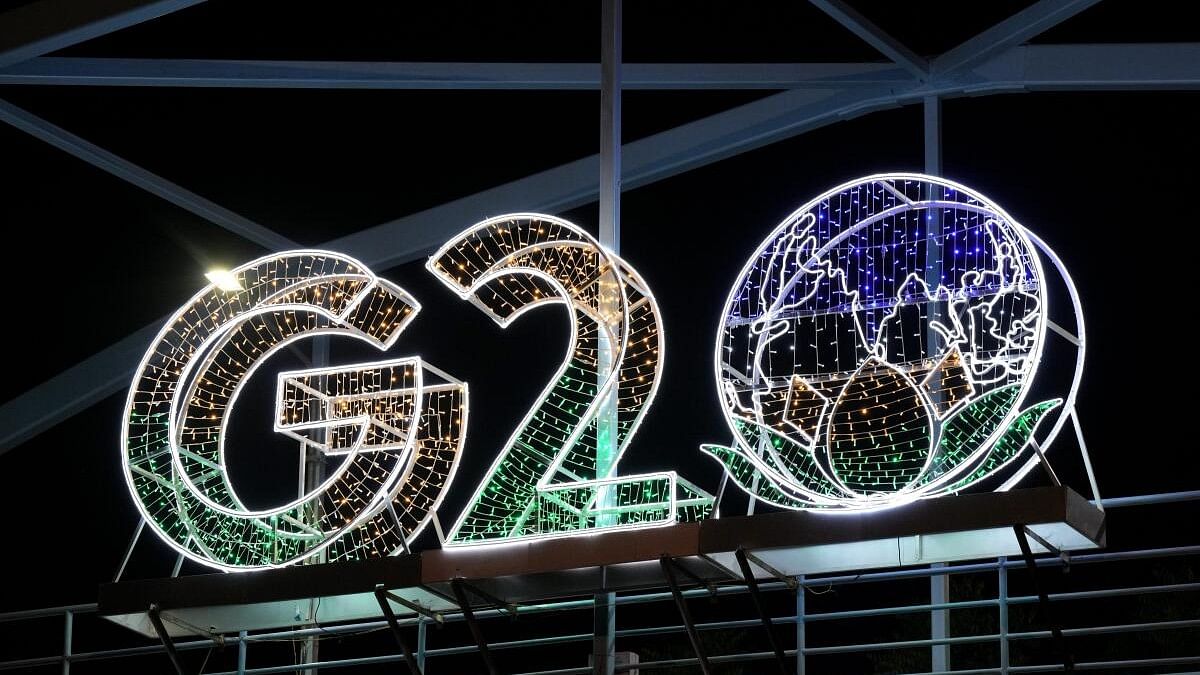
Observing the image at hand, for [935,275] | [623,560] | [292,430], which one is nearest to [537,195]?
[935,275]

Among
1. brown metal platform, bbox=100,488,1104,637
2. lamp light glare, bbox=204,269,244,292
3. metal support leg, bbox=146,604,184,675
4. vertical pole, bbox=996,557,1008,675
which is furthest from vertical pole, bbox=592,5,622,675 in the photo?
metal support leg, bbox=146,604,184,675

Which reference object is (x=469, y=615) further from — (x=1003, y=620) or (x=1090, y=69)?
(x=1090, y=69)

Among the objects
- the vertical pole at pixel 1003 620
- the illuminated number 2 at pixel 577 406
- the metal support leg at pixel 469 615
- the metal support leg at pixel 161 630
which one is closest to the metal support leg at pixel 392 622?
the metal support leg at pixel 469 615

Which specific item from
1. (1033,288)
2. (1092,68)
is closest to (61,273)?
(1092,68)

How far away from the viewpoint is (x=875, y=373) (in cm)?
876

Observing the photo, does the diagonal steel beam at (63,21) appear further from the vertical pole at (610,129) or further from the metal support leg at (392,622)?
the metal support leg at (392,622)

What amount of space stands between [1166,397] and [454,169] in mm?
8263

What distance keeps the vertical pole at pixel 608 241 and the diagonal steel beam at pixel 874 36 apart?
137 cm

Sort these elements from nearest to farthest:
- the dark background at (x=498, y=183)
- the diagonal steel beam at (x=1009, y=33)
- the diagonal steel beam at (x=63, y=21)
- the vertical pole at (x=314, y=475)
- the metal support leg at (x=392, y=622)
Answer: the metal support leg at (x=392, y=622) → the vertical pole at (x=314, y=475) → the diagonal steel beam at (x=63, y=21) → the diagonal steel beam at (x=1009, y=33) → the dark background at (x=498, y=183)

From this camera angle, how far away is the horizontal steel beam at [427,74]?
494 inches

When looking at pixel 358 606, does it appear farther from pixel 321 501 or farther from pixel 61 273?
pixel 61 273

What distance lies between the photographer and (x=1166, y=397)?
62.7 ft

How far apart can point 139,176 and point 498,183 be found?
2.63m

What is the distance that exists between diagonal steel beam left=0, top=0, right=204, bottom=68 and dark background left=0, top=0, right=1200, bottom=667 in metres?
0.75
